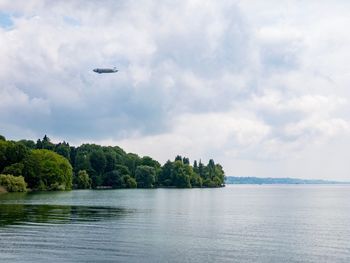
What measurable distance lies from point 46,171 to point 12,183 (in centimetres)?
2352

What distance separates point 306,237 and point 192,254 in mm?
17955

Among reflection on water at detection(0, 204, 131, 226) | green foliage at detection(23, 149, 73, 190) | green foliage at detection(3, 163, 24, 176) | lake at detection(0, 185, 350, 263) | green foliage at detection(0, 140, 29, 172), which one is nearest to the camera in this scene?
lake at detection(0, 185, 350, 263)

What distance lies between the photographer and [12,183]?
160 m

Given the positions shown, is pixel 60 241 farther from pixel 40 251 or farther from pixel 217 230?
pixel 217 230

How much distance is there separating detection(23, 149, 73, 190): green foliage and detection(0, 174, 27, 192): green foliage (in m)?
13.6

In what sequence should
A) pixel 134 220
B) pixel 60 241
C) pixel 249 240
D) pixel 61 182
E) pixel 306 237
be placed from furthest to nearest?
pixel 61 182 → pixel 134 220 → pixel 306 237 → pixel 249 240 → pixel 60 241

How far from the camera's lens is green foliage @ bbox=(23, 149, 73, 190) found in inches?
7032

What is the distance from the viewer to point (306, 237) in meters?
57.2

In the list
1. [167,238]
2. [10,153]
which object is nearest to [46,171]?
[10,153]

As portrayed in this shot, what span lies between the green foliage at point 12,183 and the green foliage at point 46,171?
1357 centimetres

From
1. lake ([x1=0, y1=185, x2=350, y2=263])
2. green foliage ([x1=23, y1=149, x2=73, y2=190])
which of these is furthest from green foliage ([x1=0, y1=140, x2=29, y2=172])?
lake ([x1=0, y1=185, x2=350, y2=263])

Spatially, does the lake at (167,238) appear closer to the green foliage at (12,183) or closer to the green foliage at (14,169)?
the green foliage at (12,183)

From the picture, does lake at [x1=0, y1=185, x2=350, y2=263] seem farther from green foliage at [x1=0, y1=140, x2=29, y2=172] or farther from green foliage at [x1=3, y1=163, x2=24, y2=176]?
green foliage at [x1=0, y1=140, x2=29, y2=172]

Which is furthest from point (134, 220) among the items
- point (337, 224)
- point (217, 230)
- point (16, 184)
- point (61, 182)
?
point (61, 182)
